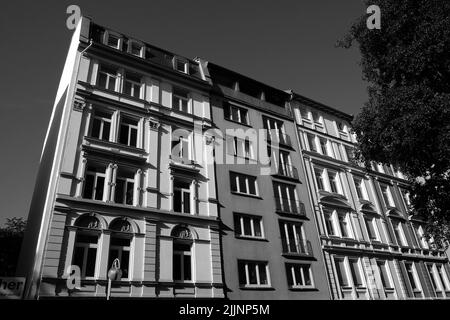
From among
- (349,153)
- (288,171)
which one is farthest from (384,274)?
(349,153)

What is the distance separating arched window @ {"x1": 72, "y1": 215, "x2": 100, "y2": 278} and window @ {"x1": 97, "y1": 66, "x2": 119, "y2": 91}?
8.56m

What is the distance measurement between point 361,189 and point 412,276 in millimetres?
7831

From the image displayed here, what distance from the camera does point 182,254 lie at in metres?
16.8

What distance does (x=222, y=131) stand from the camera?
23.1 meters

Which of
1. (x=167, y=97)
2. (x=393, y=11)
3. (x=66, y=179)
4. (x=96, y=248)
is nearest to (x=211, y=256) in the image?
(x=96, y=248)

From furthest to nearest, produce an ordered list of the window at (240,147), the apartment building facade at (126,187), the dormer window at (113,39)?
the window at (240,147) → the dormer window at (113,39) → the apartment building facade at (126,187)

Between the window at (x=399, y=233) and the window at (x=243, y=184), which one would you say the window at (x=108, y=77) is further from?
the window at (x=399, y=233)

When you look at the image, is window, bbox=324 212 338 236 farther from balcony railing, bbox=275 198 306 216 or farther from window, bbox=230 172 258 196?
window, bbox=230 172 258 196

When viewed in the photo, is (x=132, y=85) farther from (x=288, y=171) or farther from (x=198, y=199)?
(x=288, y=171)

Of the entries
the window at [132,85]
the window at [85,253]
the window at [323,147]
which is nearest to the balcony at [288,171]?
the window at [323,147]

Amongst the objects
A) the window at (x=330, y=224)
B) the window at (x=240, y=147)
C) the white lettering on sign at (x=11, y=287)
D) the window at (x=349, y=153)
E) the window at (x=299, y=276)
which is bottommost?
the white lettering on sign at (x=11, y=287)

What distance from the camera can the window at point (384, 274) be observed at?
2381 centimetres

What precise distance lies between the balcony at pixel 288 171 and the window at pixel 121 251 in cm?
1246

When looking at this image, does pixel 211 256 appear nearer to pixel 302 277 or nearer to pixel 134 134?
pixel 302 277
